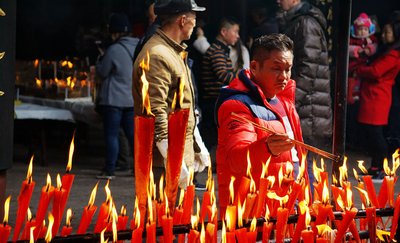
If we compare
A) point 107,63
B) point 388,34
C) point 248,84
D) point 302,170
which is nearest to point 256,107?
point 248,84

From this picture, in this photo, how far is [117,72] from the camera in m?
9.91

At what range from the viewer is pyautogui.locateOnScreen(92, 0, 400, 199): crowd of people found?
170 inches

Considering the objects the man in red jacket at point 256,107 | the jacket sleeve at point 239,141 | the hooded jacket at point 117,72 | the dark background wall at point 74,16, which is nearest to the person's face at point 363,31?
the dark background wall at point 74,16

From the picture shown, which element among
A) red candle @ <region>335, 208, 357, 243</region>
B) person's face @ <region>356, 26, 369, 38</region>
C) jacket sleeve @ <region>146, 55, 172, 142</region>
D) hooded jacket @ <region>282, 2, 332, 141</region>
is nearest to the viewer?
red candle @ <region>335, 208, 357, 243</region>

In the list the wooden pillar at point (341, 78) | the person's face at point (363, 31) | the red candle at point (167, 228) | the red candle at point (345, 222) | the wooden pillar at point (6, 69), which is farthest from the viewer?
the person's face at point (363, 31)

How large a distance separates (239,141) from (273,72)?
0.49 m

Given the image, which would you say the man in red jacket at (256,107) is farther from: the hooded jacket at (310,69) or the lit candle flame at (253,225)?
the hooded jacket at (310,69)

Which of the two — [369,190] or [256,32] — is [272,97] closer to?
[369,190]

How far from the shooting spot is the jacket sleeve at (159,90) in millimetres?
5539

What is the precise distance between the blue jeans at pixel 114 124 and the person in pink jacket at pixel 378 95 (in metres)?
2.93

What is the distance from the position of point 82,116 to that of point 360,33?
3.94 meters

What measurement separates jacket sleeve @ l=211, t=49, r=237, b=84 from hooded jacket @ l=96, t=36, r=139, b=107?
97 centimetres

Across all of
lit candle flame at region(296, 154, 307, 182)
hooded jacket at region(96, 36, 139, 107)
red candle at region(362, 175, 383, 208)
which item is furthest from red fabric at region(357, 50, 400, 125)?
red candle at region(362, 175, 383, 208)

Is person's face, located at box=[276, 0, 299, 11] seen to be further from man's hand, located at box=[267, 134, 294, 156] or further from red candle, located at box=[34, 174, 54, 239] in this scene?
red candle, located at box=[34, 174, 54, 239]
